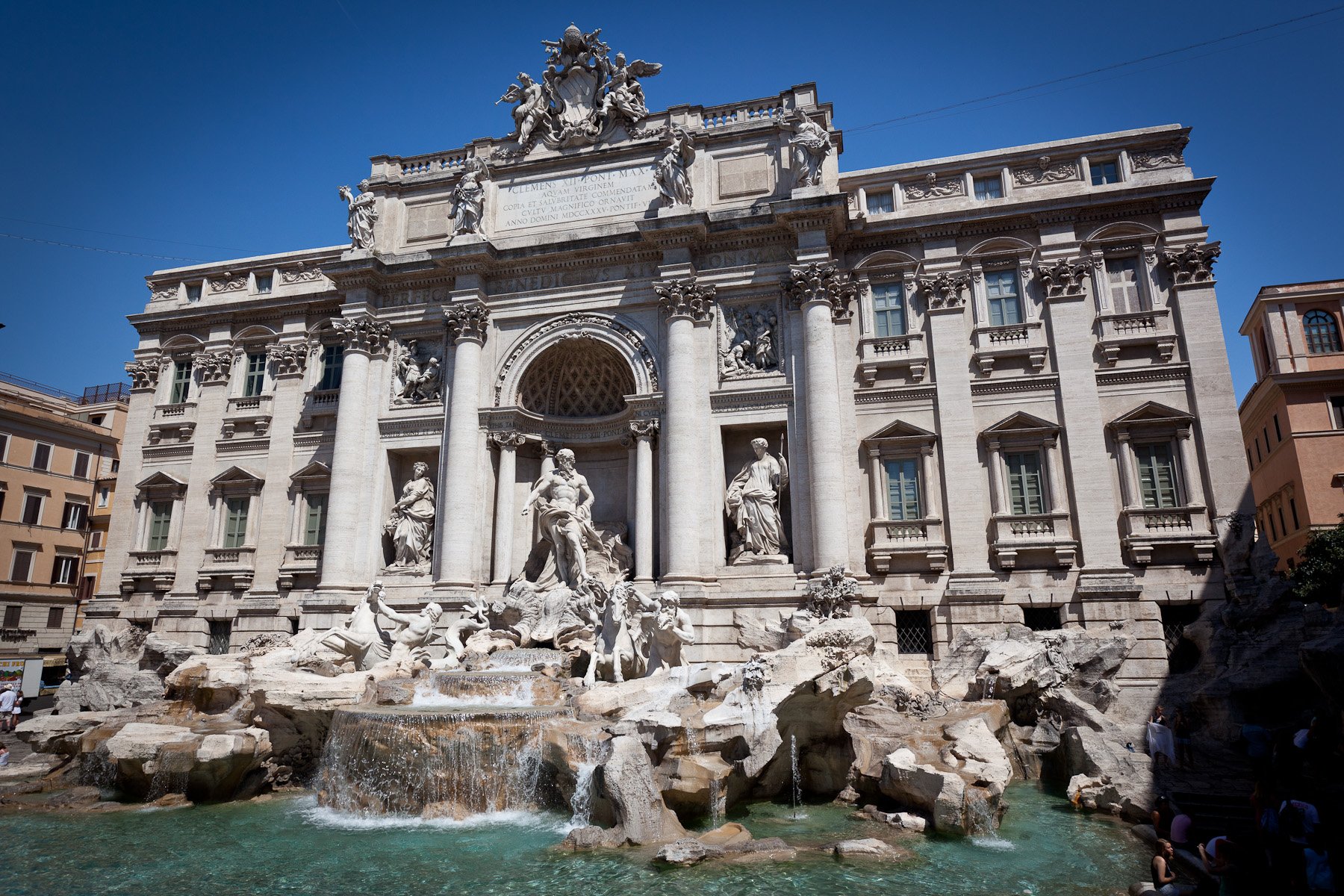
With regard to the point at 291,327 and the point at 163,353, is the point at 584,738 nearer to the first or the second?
the point at 291,327

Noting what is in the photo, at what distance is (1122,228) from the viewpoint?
21.5 m

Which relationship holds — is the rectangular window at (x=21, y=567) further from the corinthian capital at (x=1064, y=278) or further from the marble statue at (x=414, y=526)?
the corinthian capital at (x=1064, y=278)

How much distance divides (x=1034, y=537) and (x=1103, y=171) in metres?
10.5

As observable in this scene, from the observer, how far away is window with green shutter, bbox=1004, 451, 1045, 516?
20609mm

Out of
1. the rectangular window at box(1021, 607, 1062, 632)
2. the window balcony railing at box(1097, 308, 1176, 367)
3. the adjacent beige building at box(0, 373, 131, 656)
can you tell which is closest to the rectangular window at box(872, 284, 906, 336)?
the window balcony railing at box(1097, 308, 1176, 367)

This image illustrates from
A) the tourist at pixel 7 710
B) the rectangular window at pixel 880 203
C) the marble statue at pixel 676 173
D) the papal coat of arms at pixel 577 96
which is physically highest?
the papal coat of arms at pixel 577 96

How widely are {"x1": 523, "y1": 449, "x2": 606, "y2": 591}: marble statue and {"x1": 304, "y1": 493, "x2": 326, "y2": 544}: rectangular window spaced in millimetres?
7598

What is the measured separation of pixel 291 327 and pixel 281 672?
14659mm

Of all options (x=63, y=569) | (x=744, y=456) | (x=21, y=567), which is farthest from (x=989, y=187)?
(x=63, y=569)

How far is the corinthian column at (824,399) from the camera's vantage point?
20.0m

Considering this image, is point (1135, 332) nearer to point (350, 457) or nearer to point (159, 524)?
point (350, 457)

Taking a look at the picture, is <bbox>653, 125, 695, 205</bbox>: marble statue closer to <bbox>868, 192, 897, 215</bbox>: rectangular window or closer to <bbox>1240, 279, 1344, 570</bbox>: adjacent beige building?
<bbox>868, 192, 897, 215</bbox>: rectangular window

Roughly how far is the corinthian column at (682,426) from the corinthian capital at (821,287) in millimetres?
A: 2278

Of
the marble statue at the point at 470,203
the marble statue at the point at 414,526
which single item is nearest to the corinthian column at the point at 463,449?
the marble statue at the point at 414,526
